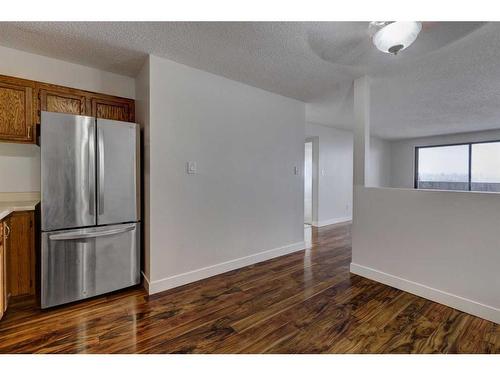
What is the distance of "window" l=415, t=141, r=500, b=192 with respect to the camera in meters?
5.86

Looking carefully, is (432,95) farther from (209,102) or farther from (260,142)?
(209,102)

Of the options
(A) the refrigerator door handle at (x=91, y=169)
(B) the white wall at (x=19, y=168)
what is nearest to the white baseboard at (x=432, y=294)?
(A) the refrigerator door handle at (x=91, y=169)

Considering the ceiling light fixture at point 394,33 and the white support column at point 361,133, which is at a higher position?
the ceiling light fixture at point 394,33

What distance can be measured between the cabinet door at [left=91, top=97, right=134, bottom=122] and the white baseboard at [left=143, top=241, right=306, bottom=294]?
1.75m

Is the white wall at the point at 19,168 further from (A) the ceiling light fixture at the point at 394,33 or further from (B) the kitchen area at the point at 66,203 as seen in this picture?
(A) the ceiling light fixture at the point at 394,33

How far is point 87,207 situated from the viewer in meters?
2.18

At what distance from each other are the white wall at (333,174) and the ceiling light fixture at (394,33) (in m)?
3.46

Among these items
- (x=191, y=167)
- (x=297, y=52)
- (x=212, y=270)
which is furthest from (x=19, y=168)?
(x=297, y=52)

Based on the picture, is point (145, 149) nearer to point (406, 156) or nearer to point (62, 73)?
point (62, 73)

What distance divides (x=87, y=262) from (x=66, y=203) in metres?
0.56

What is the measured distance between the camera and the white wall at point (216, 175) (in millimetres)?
2408

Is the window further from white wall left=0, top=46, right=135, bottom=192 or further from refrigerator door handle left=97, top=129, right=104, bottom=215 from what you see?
white wall left=0, top=46, right=135, bottom=192

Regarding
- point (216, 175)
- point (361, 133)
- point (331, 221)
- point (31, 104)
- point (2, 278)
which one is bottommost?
point (331, 221)
